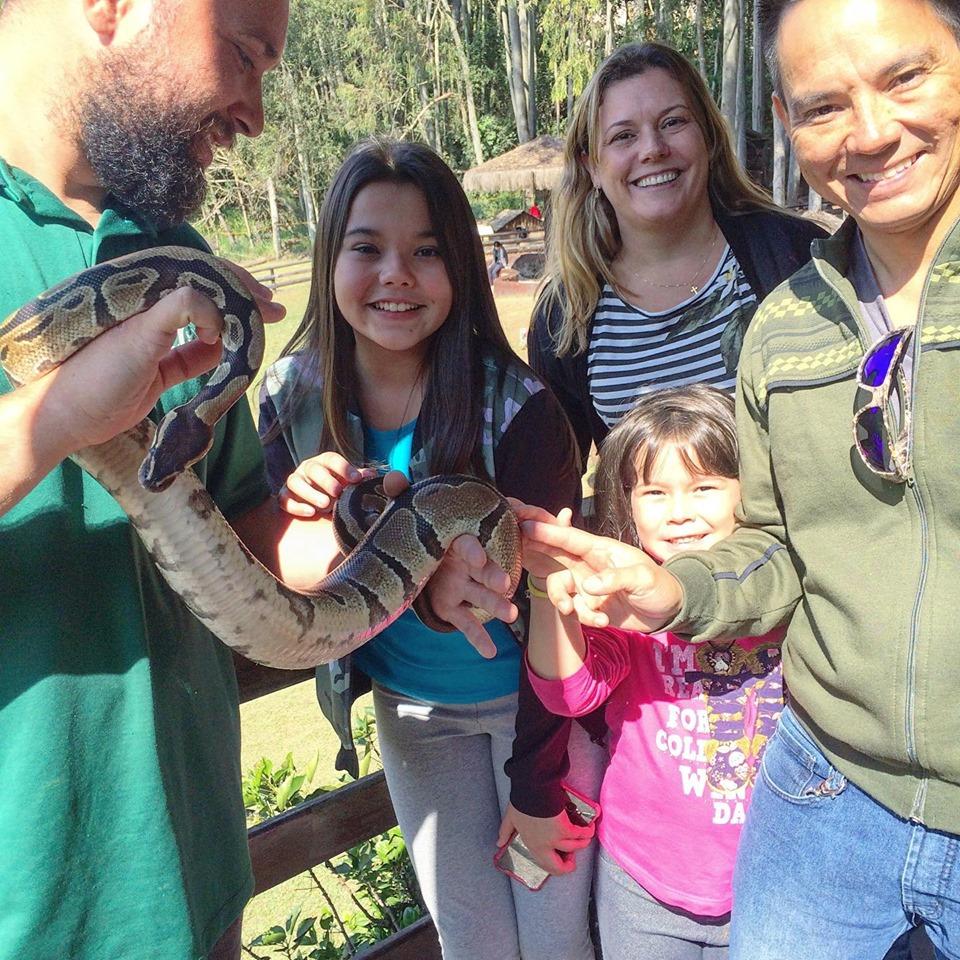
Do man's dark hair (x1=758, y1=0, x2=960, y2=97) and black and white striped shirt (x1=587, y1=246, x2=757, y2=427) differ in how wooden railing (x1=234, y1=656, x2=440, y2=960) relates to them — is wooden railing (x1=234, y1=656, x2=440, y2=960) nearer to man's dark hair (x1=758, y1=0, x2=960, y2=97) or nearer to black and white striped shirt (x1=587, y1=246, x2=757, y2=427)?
black and white striped shirt (x1=587, y1=246, x2=757, y2=427)

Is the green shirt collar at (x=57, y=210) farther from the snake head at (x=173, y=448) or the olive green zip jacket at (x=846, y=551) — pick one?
the olive green zip jacket at (x=846, y=551)

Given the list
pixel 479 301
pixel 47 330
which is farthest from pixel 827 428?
pixel 47 330

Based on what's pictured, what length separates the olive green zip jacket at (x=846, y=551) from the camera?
1876mm

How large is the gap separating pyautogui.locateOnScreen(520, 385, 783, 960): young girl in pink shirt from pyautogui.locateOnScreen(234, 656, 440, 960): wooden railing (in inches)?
37.8

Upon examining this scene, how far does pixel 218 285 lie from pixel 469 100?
40.4m

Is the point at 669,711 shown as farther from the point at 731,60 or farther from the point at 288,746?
the point at 731,60

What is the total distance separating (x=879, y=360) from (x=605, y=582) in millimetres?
804

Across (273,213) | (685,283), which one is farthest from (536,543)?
(273,213)

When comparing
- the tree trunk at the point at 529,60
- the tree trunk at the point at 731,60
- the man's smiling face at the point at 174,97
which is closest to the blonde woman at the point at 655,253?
the man's smiling face at the point at 174,97

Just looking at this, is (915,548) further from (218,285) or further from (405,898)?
(405,898)

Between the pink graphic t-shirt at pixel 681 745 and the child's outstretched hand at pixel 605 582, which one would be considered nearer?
the child's outstretched hand at pixel 605 582

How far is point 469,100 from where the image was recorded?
39.1m

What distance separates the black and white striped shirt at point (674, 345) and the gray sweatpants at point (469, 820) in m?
1.32

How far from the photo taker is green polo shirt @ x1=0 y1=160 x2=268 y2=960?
5.81ft
